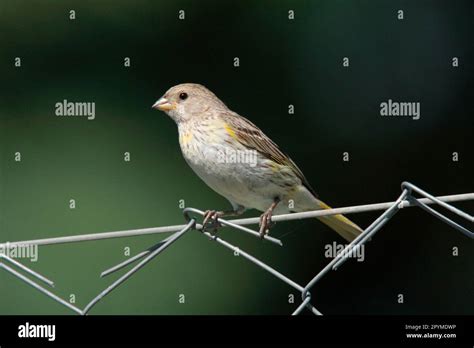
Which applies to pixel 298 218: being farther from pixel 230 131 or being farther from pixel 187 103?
pixel 187 103

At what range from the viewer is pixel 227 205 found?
215 inches

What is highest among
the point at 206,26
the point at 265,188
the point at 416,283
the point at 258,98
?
the point at 206,26

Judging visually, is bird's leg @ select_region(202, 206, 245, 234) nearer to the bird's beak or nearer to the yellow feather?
the yellow feather

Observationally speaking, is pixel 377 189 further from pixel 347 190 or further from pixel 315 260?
pixel 315 260

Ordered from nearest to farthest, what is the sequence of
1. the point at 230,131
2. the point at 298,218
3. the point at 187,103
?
the point at 298,218 < the point at 230,131 < the point at 187,103

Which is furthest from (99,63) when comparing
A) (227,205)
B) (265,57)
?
(227,205)

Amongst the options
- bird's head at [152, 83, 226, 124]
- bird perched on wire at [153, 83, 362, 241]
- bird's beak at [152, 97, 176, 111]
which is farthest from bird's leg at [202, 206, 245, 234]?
bird's beak at [152, 97, 176, 111]

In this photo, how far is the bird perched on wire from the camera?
3.74 meters

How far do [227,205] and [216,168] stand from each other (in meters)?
Result: 1.80

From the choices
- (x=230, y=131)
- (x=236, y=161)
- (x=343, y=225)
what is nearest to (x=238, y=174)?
(x=236, y=161)

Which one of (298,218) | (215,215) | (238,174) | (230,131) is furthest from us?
(230,131)

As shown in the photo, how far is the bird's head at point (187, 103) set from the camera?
13.2 ft

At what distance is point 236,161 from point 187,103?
470mm

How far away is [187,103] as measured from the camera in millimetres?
4105
